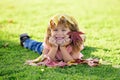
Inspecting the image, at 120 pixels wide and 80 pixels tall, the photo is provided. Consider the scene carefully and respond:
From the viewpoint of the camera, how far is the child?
19.5 ft

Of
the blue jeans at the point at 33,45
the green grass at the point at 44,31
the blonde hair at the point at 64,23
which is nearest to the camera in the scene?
the green grass at the point at 44,31

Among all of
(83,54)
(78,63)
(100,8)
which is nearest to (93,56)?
(83,54)

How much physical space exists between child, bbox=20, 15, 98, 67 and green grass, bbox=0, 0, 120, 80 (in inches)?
8.5

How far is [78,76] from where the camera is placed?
5.26m

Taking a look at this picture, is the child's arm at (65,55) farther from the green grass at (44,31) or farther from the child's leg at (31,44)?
the child's leg at (31,44)

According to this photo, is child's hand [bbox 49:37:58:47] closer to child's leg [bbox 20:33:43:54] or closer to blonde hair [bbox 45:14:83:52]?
blonde hair [bbox 45:14:83:52]

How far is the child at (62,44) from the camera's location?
5.94 m

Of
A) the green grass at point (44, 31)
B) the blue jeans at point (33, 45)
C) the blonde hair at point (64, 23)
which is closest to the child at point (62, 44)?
the blonde hair at point (64, 23)

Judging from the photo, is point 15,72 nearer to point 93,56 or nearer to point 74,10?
point 93,56

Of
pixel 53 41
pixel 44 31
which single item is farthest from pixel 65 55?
pixel 44 31

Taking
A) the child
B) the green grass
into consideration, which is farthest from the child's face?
the green grass

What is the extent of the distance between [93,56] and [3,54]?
151cm

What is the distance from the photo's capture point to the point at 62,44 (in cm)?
597

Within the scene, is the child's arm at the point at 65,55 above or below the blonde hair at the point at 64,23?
below
